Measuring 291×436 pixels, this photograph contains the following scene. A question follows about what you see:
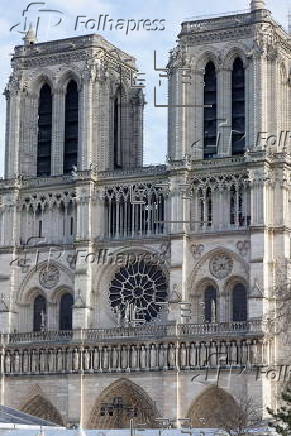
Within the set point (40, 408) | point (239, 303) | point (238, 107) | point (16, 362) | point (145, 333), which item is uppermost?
point (238, 107)

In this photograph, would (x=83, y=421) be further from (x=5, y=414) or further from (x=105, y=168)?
(x=105, y=168)

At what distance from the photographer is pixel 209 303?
65.6m

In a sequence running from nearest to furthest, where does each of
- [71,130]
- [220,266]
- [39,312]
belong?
[220,266] → [39,312] → [71,130]

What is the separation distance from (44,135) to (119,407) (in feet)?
46.9

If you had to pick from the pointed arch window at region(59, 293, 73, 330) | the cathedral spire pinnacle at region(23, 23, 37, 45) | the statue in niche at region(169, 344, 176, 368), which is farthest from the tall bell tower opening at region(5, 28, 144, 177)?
the statue in niche at region(169, 344, 176, 368)

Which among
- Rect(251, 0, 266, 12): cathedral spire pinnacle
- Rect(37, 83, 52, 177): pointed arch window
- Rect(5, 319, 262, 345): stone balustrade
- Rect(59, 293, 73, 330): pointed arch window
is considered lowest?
Rect(5, 319, 262, 345): stone balustrade

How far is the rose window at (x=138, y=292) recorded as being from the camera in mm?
67125

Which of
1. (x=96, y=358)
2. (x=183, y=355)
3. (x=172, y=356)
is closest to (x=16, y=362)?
(x=96, y=358)

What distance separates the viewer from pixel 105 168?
69312mm

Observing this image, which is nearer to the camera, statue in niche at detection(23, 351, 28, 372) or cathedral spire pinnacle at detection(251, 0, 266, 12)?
cathedral spire pinnacle at detection(251, 0, 266, 12)

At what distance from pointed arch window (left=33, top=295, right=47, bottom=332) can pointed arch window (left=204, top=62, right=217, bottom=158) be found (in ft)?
35.0

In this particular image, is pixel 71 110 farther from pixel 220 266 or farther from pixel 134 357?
pixel 134 357

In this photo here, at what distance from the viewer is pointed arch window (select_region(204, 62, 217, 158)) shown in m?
67.0

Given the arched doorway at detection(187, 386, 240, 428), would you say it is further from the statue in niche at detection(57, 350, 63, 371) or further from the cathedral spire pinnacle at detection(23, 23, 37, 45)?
the cathedral spire pinnacle at detection(23, 23, 37, 45)
